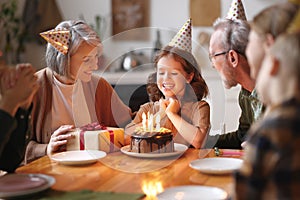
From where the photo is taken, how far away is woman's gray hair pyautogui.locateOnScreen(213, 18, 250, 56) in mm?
2291

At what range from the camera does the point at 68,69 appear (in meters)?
2.45

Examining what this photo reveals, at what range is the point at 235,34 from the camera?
7.57ft

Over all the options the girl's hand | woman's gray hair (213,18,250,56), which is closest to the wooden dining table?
the girl's hand

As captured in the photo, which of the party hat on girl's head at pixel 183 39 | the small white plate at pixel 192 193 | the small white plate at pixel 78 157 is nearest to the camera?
the small white plate at pixel 192 193

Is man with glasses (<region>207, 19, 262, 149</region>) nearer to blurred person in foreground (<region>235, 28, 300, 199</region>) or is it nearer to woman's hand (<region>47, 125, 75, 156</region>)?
woman's hand (<region>47, 125, 75, 156</region>)

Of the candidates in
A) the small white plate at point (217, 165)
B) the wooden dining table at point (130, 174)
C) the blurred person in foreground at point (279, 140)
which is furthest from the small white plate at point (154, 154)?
the blurred person in foreground at point (279, 140)

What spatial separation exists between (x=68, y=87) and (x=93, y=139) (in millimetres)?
450

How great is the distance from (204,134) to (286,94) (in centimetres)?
120

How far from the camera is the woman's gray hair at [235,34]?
7.52ft

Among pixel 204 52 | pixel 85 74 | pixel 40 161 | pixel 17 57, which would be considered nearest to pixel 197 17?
pixel 204 52

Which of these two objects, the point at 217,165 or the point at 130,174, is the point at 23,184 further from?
the point at 217,165

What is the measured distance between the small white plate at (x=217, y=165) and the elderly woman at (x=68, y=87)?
0.60 m

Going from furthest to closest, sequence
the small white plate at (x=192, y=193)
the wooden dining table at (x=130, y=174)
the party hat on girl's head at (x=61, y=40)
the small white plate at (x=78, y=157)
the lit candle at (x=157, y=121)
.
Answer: the party hat on girl's head at (x=61, y=40) → the lit candle at (x=157, y=121) → the small white plate at (x=78, y=157) → the wooden dining table at (x=130, y=174) → the small white plate at (x=192, y=193)

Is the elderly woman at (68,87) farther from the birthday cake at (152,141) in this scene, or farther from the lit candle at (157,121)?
the birthday cake at (152,141)
